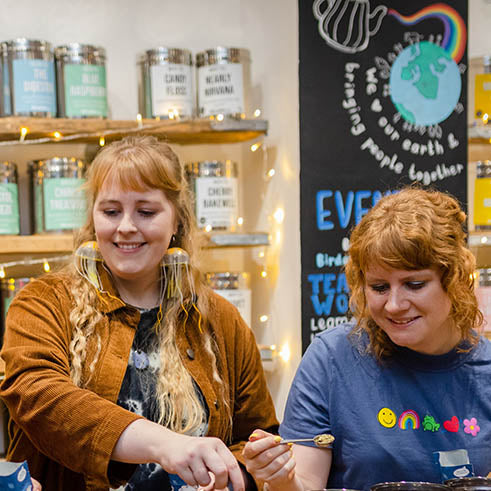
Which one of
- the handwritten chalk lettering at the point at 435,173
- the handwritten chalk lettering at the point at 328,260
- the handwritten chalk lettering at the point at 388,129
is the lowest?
the handwritten chalk lettering at the point at 328,260

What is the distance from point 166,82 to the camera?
235cm

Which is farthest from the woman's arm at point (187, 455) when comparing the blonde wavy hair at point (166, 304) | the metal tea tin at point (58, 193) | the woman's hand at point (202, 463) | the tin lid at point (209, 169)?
the tin lid at point (209, 169)

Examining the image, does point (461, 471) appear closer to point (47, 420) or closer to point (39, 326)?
point (47, 420)

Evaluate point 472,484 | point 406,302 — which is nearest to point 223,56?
point 406,302

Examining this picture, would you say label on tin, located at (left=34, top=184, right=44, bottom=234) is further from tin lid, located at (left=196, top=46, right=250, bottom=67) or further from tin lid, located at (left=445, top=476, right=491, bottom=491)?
tin lid, located at (left=445, top=476, right=491, bottom=491)

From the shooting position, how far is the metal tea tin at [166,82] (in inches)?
92.4

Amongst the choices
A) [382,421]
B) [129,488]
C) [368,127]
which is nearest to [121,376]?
[129,488]

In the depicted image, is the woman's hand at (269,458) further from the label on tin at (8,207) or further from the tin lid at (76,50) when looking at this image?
the tin lid at (76,50)

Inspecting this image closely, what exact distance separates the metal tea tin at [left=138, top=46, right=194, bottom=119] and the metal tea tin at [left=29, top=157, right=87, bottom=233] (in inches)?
12.0

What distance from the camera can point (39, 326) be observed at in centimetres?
146

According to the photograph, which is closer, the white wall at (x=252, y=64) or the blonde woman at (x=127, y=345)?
the blonde woman at (x=127, y=345)

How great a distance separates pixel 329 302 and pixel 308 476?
109 cm

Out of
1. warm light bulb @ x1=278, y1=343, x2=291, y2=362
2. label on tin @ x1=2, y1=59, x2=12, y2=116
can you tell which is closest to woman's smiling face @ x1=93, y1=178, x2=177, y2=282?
label on tin @ x1=2, y1=59, x2=12, y2=116

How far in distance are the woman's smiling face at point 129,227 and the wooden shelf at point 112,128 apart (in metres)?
0.80
